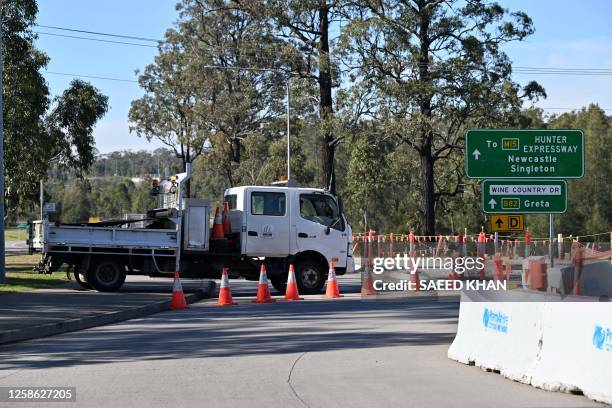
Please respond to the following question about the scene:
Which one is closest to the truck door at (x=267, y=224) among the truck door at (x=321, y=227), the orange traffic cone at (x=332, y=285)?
the truck door at (x=321, y=227)

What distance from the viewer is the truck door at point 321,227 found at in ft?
73.0

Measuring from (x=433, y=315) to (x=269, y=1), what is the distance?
23.6 m

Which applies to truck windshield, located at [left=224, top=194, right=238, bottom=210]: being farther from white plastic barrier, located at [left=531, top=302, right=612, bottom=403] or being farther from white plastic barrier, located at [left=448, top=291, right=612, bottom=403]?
white plastic barrier, located at [left=531, top=302, right=612, bottom=403]

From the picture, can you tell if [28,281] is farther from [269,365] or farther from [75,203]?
[75,203]

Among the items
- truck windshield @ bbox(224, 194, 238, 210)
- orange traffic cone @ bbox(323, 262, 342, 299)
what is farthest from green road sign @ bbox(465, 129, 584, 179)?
truck windshield @ bbox(224, 194, 238, 210)

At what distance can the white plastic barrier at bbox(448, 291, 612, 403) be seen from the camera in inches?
332

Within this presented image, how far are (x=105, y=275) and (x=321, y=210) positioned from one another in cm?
567

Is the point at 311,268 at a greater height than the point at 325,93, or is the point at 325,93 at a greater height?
the point at 325,93

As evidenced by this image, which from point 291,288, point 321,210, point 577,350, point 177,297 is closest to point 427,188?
point 321,210

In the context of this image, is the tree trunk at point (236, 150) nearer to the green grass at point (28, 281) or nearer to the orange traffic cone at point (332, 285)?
the green grass at point (28, 281)

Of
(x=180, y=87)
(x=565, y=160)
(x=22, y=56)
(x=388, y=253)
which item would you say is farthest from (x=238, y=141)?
(x=565, y=160)

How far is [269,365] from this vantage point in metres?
11.2

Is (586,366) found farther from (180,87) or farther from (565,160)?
(180,87)

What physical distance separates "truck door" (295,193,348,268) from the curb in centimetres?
409
